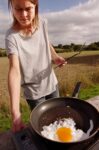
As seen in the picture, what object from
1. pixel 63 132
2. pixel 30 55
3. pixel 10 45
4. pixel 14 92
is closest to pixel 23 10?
pixel 10 45

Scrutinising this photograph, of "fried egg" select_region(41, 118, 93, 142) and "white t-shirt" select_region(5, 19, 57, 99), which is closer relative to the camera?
"fried egg" select_region(41, 118, 93, 142)

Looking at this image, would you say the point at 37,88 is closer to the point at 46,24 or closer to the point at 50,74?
the point at 50,74

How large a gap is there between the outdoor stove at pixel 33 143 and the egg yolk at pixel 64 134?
0.05 metres

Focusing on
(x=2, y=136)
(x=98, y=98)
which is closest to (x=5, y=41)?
(x=2, y=136)

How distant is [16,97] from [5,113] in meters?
5.28

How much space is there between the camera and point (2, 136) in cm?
222

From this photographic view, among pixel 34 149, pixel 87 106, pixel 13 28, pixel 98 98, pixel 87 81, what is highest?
pixel 13 28

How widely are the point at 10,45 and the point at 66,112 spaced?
0.65 meters

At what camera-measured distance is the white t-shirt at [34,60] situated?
2178 millimetres

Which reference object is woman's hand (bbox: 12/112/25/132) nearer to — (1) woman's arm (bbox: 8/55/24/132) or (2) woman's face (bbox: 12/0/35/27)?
(1) woman's arm (bbox: 8/55/24/132)

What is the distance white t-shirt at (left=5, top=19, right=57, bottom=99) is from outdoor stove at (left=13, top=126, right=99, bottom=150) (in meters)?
0.61

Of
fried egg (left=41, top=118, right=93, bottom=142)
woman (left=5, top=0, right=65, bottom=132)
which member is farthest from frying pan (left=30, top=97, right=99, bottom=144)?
woman (left=5, top=0, right=65, bottom=132)

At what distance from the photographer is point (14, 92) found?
1.84m

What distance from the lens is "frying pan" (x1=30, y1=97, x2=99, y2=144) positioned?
1709mm
